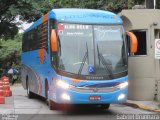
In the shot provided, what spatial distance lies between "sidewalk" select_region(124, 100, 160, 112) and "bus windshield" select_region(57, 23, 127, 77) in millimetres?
2409

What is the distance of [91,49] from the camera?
46.7 ft

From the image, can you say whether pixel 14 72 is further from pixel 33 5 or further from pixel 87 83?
pixel 87 83

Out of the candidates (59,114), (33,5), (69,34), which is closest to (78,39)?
(69,34)

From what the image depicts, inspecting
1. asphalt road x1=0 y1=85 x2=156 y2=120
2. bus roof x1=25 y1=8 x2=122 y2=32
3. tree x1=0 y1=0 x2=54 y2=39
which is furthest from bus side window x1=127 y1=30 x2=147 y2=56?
tree x1=0 y1=0 x2=54 y2=39

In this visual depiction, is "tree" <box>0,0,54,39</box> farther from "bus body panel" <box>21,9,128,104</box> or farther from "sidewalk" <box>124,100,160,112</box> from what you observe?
"sidewalk" <box>124,100,160,112</box>

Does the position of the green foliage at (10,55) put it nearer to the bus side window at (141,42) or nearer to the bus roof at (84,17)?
the bus side window at (141,42)

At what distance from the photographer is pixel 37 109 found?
53.9 feet

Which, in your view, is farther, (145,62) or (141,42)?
(141,42)

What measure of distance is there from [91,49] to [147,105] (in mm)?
4123

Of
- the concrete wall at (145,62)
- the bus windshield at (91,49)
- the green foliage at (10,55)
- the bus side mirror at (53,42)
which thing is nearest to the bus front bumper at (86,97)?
the bus windshield at (91,49)

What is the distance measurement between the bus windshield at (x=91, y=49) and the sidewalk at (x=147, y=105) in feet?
7.90

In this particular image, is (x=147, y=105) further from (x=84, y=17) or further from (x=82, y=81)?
(x=84, y=17)

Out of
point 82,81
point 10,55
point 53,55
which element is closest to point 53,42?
point 53,55

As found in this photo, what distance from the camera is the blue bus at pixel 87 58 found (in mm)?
13906
